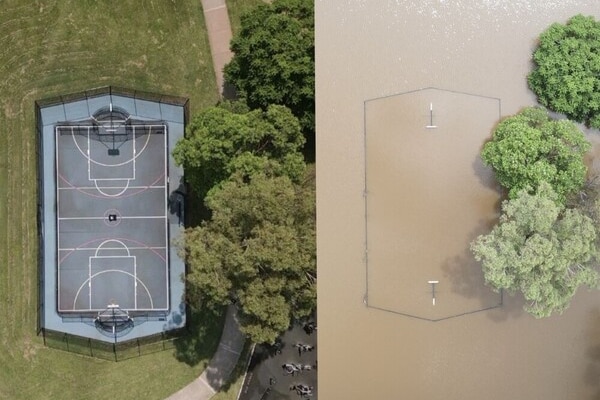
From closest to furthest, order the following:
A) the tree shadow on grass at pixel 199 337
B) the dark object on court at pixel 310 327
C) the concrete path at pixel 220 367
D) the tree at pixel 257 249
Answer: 1. the tree at pixel 257 249
2. the dark object on court at pixel 310 327
3. the tree shadow on grass at pixel 199 337
4. the concrete path at pixel 220 367

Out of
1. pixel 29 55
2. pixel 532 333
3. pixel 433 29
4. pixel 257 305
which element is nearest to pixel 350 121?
pixel 433 29

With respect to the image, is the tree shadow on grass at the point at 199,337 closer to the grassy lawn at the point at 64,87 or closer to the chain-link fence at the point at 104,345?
the grassy lawn at the point at 64,87

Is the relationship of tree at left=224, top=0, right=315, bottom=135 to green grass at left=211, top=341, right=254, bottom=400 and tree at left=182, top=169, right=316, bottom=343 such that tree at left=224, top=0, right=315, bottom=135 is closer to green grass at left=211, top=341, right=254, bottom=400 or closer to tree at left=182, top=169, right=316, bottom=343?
tree at left=182, top=169, right=316, bottom=343

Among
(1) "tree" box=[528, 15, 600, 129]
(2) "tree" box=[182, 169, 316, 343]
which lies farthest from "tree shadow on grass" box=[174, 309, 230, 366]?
(1) "tree" box=[528, 15, 600, 129]

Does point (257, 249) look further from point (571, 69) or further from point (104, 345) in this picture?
point (571, 69)

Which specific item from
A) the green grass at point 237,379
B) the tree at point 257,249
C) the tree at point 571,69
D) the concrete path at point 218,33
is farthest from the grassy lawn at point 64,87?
the tree at point 571,69

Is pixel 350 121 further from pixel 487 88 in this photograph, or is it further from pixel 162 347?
pixel 162 347

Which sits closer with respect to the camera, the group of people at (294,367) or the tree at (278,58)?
the tree at (278,58)

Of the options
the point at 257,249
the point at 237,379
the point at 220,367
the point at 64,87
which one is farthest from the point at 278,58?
the point at 237,379
